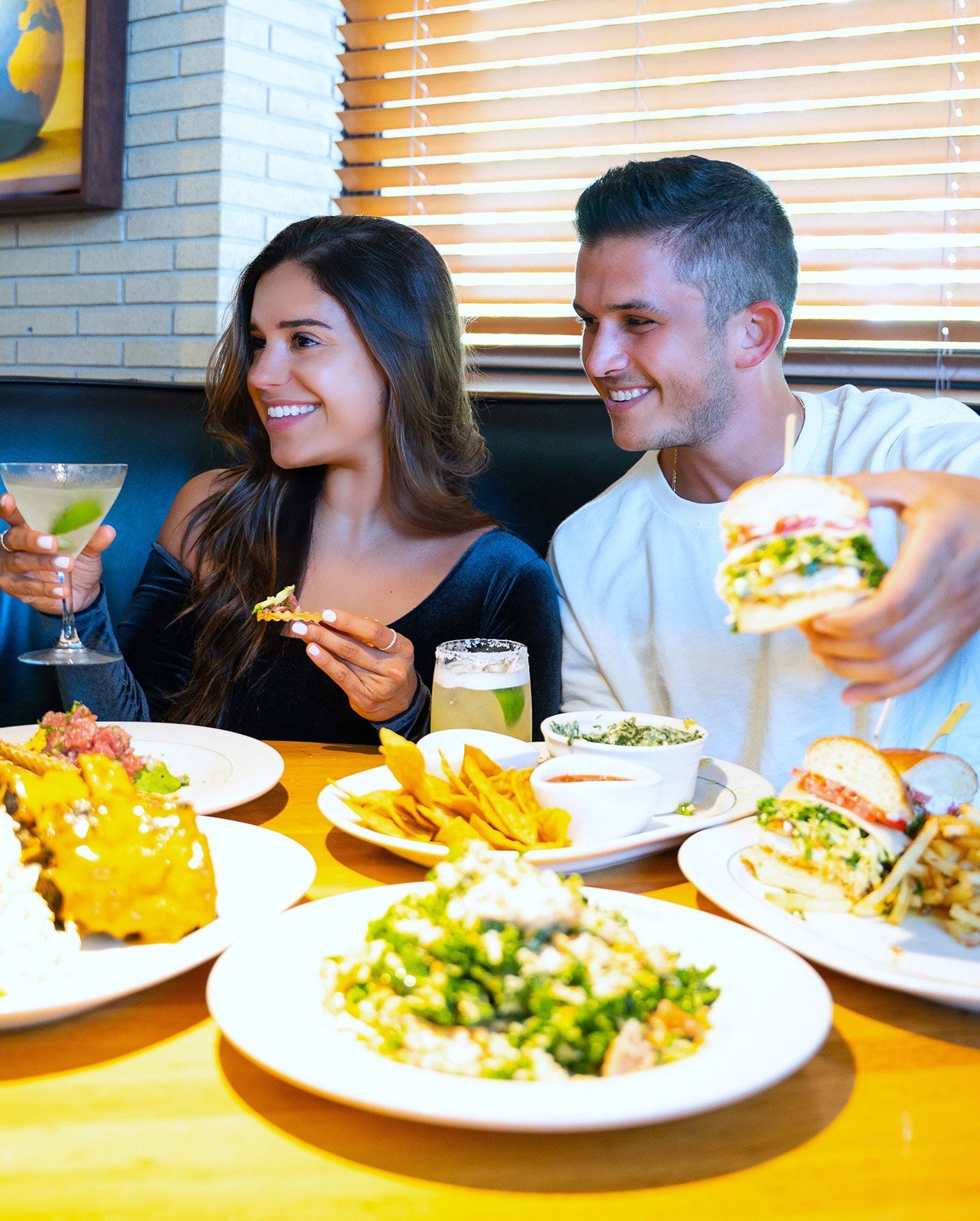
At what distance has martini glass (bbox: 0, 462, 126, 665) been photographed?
1688mm

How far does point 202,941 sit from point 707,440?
1.40m

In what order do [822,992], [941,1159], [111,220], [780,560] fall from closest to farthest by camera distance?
[941,1159]
[822,992]
[780,560]
[111,220]

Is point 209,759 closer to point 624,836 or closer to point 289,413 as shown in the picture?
point 624,836

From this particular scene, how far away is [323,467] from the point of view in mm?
2363

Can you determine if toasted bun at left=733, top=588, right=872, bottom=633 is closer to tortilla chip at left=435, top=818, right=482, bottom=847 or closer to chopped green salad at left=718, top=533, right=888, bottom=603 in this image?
chopped green salad at left=718, top=533, right=888, bottom=603

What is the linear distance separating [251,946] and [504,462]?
1609mm

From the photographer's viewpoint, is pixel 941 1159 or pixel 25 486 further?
pixel 25 486

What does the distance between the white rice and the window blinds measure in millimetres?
2304

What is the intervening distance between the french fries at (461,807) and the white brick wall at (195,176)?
2.39 m

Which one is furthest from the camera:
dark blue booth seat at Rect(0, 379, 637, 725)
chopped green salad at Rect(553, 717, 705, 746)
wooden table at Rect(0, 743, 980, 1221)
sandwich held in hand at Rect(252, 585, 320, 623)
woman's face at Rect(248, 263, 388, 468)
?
dark blue booth seat at Rect(0, 379, 637, 725)

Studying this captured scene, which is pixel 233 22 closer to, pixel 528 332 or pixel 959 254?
pixel 528 332

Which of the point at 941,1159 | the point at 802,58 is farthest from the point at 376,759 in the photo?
the point at 802,58

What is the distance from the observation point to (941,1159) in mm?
681

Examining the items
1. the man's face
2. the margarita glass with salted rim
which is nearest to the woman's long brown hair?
the man's face
